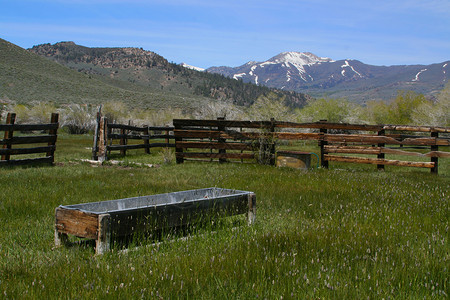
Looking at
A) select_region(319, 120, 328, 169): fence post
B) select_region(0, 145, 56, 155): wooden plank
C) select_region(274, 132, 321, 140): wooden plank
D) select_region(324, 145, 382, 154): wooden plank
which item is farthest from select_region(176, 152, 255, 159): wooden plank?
select_region(0, 145, 56, 155): wooden plank

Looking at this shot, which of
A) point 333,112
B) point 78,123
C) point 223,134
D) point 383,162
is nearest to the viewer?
point 383,162

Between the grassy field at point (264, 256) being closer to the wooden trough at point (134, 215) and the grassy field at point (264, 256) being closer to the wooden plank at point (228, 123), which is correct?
the wooden trough at point (134, 215)

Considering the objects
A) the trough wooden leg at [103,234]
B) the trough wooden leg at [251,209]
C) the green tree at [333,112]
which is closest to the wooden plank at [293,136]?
the trough wooden leg at [251,209]

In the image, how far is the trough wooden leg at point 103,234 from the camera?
14.0 ft

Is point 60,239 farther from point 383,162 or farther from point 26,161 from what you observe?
point 383,162

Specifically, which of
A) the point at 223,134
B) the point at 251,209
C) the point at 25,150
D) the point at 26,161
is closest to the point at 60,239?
the point at 251,209

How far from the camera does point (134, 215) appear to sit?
15.1 ft

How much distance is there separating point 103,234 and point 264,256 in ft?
5.61

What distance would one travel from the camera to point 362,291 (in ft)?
11.0

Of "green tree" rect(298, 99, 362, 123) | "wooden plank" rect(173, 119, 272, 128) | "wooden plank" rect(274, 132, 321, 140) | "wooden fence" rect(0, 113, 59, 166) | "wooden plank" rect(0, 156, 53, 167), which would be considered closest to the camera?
"wooden plank" rect(0, 156, 53, 167)

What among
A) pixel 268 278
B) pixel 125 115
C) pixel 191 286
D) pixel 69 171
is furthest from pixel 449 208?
pixel 125 115

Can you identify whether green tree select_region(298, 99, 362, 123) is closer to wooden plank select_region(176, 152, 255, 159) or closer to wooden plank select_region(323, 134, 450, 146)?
wooden plank select_region(323, 134, 450, 146)

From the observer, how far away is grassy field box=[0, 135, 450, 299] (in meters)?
3.38

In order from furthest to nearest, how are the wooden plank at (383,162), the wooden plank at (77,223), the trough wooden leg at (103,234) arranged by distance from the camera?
1. the wooden plank at (383,162)
2. the wooden plank at (77,223)
3. the trough wooden leg at (103,234)
